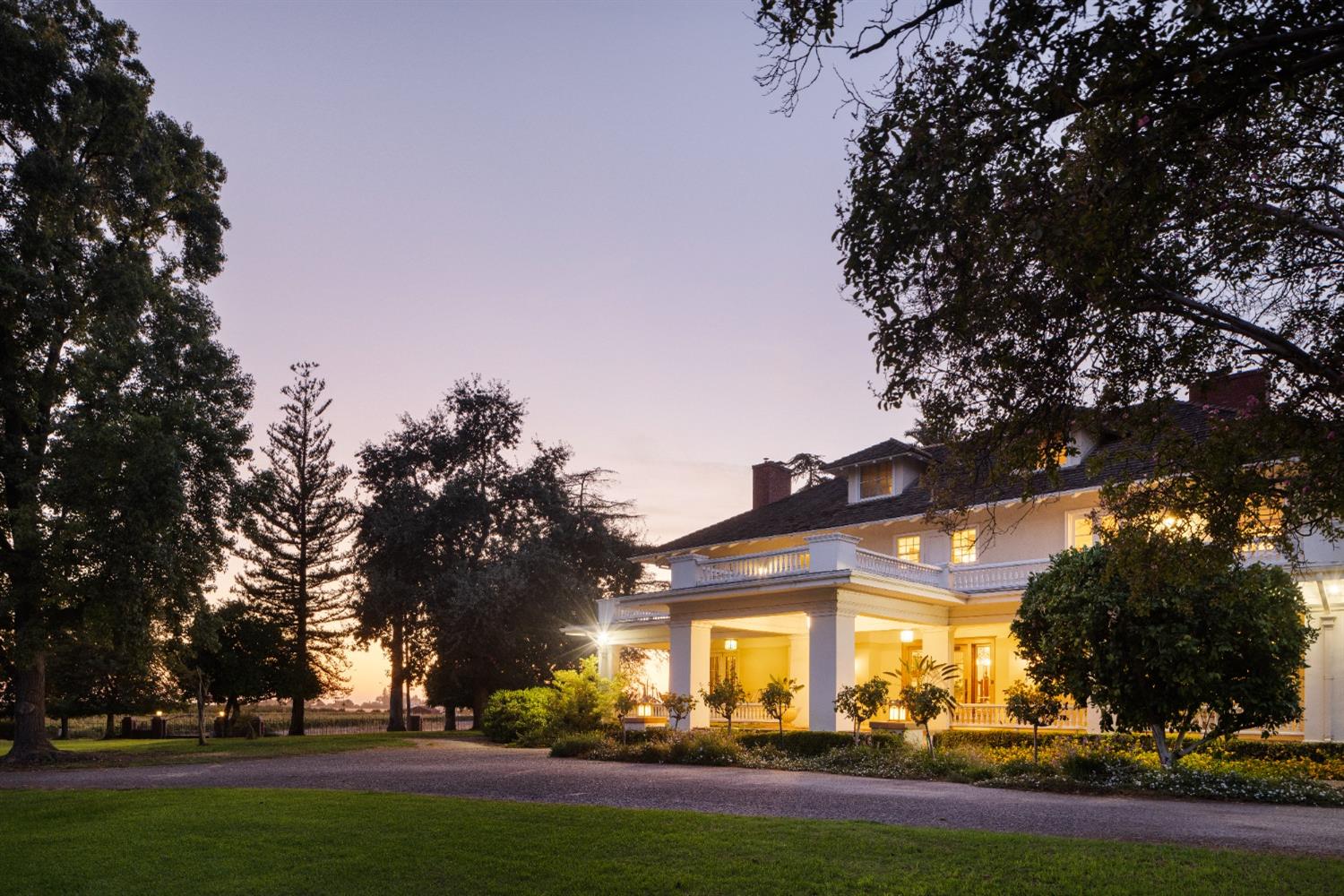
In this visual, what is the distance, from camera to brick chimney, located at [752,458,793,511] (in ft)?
123

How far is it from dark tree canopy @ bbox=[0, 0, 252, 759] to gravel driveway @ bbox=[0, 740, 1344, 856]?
448cm

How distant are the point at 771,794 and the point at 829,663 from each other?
9907mm

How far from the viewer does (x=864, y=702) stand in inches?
844

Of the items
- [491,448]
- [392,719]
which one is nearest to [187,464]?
[491,448]

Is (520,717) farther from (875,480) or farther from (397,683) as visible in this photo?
(397,683)

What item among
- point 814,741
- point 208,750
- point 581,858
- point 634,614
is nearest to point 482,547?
point 634,614

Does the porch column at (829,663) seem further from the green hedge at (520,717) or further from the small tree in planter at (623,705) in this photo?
the green hedge at (520,717)

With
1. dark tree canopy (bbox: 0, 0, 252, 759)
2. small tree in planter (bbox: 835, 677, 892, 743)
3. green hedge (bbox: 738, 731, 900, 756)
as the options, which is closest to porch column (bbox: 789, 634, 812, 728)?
green hedge (bbox: 738, 731, 900, 756)

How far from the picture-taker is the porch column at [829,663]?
78.4 feet

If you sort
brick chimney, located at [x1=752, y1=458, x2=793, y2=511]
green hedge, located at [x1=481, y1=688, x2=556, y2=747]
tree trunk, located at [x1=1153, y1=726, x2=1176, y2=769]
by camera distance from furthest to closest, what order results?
1. brick chimney, located at [x1=752, y1=458, x2=793, y2=511]
2. green hedge, located at [x1=481, y1=688, x2=556, y2=747]
3. tree trunk, located at [x1=1153, y1=726, x2=1176, y2=769]

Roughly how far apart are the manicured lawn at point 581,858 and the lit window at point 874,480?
2067cm

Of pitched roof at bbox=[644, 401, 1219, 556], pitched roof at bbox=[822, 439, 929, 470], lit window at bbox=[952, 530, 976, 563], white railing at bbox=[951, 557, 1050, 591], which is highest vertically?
pitched roof at bbox=[822, 439, 929, 470]

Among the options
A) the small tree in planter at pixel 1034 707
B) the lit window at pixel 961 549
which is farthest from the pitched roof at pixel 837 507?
the small tree in planter at pixel 1034 707

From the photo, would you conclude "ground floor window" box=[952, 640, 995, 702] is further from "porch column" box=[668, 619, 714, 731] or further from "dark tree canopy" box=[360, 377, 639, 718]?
"dark tree canopy" box=[360, 377, 639, 718]
